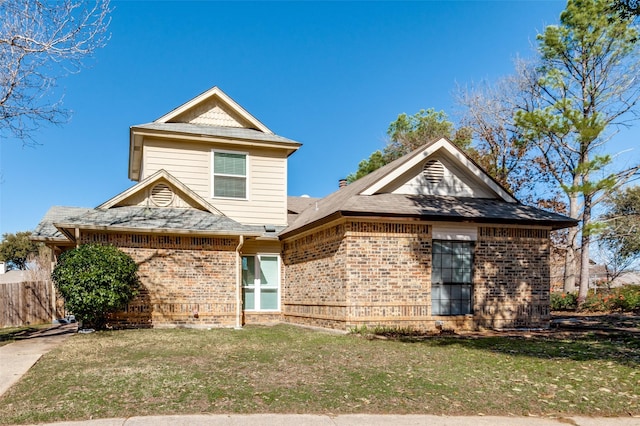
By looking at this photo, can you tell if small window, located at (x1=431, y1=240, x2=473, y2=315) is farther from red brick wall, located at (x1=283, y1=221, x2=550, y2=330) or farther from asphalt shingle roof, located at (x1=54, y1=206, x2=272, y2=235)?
asphalt shingle roof, located at (x1=54, y1=206, x2=272, y2=235)

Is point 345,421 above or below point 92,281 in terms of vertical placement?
below

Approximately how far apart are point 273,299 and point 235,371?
8.86 m

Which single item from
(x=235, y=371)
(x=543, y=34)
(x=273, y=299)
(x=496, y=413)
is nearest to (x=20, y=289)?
(x=273, y=299)

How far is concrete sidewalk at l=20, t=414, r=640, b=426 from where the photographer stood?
5211 mm

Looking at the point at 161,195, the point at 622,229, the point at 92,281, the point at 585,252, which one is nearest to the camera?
the point at 92,281

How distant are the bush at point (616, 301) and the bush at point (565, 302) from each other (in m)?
0.70

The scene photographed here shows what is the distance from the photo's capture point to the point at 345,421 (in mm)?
5398

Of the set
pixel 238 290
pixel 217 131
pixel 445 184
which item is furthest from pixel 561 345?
pixel 217 131

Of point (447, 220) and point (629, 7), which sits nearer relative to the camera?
point (629, 7)

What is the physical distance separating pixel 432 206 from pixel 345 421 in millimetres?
8838

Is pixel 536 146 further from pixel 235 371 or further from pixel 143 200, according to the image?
pixel 235 371

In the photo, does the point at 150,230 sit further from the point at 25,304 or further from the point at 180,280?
the point at 25,304

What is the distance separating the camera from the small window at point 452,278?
13.2 meters

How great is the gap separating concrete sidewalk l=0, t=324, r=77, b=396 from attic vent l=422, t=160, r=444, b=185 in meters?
10.7
